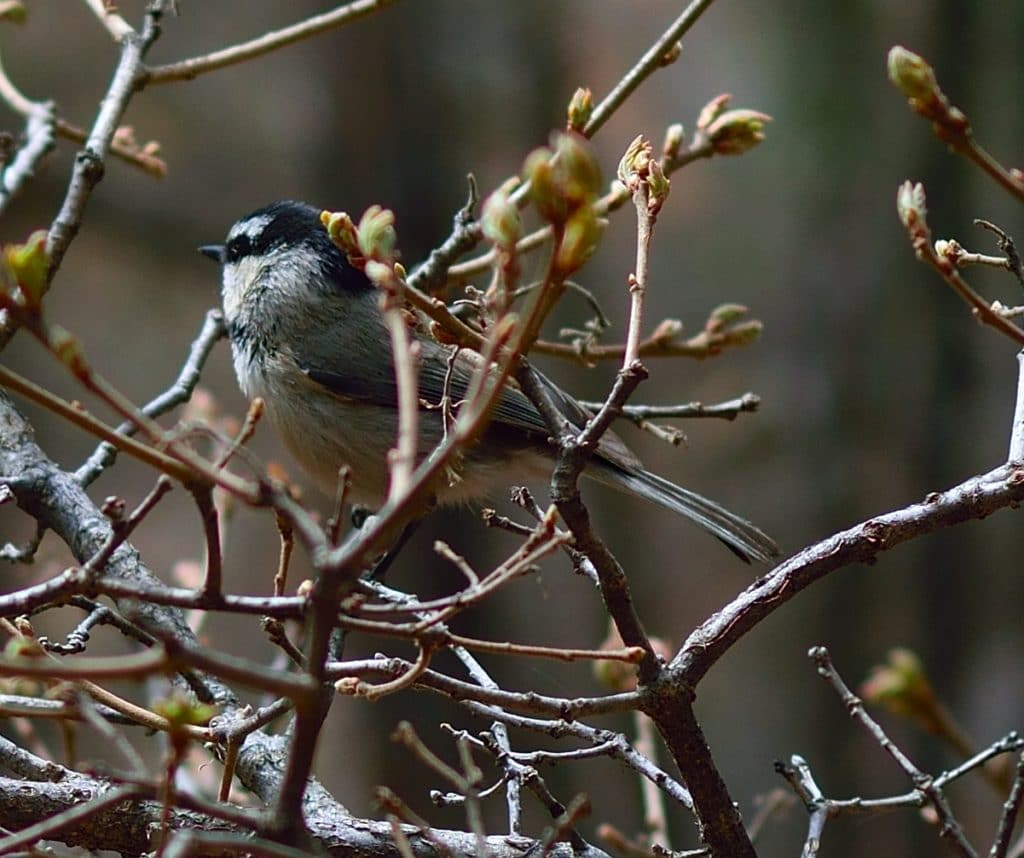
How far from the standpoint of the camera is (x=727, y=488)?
478 centimetres

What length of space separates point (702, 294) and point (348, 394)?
2.57 metres

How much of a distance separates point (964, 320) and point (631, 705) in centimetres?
376

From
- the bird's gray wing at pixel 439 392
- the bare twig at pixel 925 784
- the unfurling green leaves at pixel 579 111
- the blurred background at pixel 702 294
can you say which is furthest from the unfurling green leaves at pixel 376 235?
the blurred background at pixel 702 294

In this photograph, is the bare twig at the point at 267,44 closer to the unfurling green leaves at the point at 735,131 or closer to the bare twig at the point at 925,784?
the unfurling green leaves at the point at 735,131

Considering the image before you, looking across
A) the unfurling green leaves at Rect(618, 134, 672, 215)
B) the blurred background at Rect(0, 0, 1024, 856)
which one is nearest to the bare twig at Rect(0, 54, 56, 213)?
the unfurling green leaves at Rect(618, 134, 672, 215)

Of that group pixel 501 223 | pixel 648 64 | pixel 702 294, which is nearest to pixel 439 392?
pixel 648 64

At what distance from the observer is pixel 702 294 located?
5.11m

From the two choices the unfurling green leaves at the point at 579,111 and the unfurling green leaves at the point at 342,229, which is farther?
the unfurling green leaves at the point at 579,111

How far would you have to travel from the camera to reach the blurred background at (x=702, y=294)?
4508 mm

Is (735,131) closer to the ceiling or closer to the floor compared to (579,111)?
closer to the ceiling

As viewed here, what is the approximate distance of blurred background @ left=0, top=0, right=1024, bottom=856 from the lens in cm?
451

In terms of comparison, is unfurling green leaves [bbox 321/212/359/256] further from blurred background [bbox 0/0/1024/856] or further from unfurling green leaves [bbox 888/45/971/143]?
blurred background [bbox 0/0/1024/856]

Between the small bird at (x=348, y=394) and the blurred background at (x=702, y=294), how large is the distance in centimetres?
171

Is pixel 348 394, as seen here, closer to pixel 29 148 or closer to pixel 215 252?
pixel 215 252
